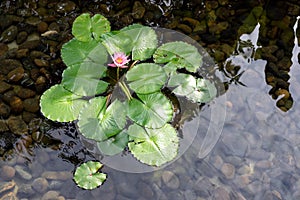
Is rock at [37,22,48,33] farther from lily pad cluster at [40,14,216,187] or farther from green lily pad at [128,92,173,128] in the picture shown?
green lily pad at [128,92,173,128]

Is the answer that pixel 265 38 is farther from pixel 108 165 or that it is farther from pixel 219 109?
pixel 108 165

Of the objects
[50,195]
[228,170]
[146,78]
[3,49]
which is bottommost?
[50,195]

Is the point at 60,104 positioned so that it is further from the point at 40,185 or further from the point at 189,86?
the point at 189,86

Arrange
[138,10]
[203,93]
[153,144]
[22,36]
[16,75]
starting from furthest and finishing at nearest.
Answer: [138,10] < [22,36] < [16,75] < [203,93] < [153,144]

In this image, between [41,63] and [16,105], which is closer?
[16,105]

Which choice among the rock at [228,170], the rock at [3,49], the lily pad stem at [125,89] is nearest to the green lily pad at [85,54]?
the lily pad stem at [125,89]

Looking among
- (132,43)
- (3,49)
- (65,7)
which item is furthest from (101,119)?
(65,7)

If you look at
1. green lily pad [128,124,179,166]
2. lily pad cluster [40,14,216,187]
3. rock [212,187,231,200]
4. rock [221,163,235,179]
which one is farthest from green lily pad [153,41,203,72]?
rock [212,187,231,200]
